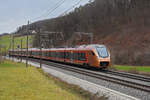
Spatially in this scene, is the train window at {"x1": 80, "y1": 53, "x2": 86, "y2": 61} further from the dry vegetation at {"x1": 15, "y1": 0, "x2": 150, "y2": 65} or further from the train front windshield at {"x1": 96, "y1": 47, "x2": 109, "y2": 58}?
the dry vegetation at {"x1": 15, "y1": 0, "x2": 150, "y2": 65}

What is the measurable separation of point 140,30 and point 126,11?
18588 mm

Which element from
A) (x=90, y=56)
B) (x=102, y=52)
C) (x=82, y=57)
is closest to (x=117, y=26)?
(x=82, y=57)

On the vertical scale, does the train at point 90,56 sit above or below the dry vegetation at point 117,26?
below

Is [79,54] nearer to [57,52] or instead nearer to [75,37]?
[57,52]

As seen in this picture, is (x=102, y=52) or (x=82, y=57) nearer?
(x=102, y=52)

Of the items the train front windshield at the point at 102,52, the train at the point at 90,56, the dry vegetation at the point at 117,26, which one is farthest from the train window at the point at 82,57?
the dry vegetation at the point at 117,26

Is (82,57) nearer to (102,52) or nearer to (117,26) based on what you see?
(102,52)

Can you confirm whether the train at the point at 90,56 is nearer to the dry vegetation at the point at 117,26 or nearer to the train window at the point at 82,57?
the train window at the point at 82,57

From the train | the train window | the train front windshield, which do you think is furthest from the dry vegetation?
the train front windshield

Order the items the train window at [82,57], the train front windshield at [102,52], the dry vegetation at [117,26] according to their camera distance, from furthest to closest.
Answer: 1. the dry vegetation at [117,26]
2. the train window at [82,57]
3. the train front windshield at [102,52]

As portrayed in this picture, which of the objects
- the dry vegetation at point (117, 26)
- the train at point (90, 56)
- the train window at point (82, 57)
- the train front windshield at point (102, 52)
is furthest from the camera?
the dry vegetation at point (117, 26)

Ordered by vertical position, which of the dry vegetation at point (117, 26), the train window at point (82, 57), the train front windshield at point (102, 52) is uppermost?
the dry vegetation at point (117, 26)

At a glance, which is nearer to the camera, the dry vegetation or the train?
the train

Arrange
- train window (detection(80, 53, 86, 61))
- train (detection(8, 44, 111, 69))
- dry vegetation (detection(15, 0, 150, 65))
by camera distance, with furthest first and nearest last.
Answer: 1. dry vegetation (detection(15, 0, 150, 65))
2. train window (detection(80, 53, 86, 61))
3. train (detection(8, 44, 111, 69))
